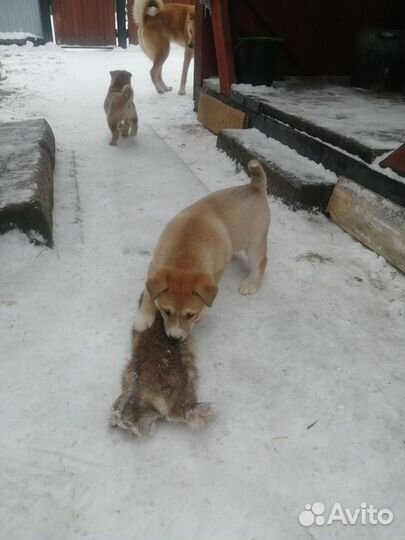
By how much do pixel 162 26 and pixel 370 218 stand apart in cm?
645

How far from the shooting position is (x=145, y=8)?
762 centimetres

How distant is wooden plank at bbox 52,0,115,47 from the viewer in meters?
13.3

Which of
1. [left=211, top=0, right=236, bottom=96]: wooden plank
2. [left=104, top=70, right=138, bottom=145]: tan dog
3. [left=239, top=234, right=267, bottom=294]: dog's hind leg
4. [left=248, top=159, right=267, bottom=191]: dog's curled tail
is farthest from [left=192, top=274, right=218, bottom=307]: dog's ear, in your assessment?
[left=211, top=0, right=236, bottom=96]: wooden plank

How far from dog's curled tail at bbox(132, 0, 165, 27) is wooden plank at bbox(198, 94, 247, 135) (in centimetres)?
235

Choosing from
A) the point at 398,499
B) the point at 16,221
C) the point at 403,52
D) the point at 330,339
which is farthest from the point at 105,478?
the point at 403,52

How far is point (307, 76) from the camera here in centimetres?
665

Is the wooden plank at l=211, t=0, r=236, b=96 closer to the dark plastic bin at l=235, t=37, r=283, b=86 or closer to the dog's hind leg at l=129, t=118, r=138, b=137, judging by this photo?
the dark plastic bin at l=235, t=37, r=283, b=86

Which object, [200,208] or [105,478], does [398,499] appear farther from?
[200,208]

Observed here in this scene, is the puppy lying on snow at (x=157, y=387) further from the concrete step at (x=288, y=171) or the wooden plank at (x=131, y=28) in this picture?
the wooden plank at (x=131, y=28)

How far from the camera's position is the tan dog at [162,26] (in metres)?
7.70

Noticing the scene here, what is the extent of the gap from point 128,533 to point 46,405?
2.15 ft

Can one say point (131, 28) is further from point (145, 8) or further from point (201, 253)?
point (201, 253)

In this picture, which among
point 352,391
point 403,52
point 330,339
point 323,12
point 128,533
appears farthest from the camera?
point 323,12

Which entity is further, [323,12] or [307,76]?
[307,76]
